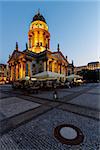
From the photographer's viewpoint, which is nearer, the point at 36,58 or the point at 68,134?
the point at 68,134

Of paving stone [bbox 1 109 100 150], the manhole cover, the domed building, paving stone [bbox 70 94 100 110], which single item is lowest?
the manhole cover

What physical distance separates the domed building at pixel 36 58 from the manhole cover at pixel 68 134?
113ft

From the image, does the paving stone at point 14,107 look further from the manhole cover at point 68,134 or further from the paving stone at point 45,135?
the manhole cover at point 68,134

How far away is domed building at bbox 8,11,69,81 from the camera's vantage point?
131 ft

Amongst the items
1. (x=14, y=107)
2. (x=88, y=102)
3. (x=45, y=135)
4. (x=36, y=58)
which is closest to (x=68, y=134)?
(x=45, y=135)

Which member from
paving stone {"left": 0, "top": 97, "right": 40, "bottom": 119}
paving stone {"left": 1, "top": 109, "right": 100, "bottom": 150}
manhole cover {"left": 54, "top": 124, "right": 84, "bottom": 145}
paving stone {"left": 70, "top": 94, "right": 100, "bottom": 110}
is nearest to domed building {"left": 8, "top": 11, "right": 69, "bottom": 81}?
paving stone {"left": 70, "top": 94, "right": 100, "bottom": 110}

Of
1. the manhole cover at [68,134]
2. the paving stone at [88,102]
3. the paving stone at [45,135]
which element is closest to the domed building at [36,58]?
the paving stone at [88,102]

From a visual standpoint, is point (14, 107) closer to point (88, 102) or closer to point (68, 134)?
point (68, 134)

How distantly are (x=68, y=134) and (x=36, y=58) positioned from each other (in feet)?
135

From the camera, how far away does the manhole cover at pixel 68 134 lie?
140 inches

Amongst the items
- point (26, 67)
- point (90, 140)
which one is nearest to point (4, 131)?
point (90, 140)

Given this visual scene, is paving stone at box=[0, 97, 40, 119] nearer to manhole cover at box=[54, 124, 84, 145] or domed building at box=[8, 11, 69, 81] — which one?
manhole cover at box=[54, 124, 84, 145]

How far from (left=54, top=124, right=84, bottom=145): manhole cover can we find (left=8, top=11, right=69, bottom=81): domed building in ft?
113

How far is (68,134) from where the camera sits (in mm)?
4035
